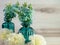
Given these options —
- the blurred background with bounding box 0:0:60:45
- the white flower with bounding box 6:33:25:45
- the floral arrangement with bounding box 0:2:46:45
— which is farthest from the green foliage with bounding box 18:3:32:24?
the blurred background with bounding box 0:0:60:45

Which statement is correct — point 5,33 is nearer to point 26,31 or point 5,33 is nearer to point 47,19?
point 26,31

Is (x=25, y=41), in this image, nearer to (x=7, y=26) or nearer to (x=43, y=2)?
(x=7, y=26)

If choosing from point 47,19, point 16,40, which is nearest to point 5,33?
point 16,40

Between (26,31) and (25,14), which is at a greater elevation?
(25,14)

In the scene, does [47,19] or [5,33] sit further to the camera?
[47,19]

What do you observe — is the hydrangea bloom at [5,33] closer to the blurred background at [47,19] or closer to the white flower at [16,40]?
the white flower at [16,40]

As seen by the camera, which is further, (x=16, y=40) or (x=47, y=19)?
(x=47, y=19)

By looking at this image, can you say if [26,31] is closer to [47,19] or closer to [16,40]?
[16,40]

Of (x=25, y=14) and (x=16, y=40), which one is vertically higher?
(x=25, y=14)

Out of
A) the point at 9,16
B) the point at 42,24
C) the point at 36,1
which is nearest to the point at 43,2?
the point at 36,1

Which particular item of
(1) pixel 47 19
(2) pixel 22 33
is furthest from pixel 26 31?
(1) pixel 47 19

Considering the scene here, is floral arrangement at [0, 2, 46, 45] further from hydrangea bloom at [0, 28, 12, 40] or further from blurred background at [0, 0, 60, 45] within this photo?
blurred background at [0, 0, 60, 45]

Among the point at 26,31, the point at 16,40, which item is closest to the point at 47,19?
the point at 26,31

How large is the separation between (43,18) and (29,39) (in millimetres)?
437
